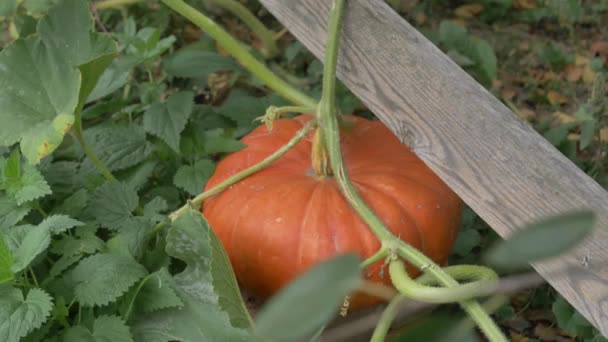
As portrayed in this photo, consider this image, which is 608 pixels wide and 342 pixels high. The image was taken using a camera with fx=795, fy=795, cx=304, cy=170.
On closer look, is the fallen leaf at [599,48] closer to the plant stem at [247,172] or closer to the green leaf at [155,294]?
the plant stem at [247,172]

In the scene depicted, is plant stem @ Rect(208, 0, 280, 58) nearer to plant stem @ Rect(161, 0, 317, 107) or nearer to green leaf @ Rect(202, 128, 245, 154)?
green leaf @ Rect(202, 128, 245, 154)

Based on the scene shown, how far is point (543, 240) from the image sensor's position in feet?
1.18

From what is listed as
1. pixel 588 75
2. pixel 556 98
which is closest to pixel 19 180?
pixel 556 98

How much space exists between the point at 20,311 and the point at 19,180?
0.33 meters

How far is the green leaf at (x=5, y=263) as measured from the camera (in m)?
1.36

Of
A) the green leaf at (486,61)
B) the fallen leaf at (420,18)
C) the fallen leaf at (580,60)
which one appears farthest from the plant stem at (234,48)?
the fallen leaf at (580,60)

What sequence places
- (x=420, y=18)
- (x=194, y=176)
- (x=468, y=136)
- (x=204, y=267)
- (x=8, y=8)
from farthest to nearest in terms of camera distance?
(x=420, y=18), (x=8, y=8), (x=194, y=176), (x=204, y=267), (x=468, y=136)

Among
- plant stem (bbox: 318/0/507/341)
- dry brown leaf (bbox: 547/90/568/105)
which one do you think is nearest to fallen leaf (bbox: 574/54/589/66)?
dry brown leaf (bbox: 547/90/568/105)

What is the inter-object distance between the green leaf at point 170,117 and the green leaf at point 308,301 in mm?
1437

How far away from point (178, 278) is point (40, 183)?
0.34 m

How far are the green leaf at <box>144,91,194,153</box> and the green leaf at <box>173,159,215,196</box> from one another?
7 cm

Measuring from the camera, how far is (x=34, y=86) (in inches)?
58.6

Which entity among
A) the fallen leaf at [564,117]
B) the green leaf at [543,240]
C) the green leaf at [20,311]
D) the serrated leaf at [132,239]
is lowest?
the green leaf at [20,311]

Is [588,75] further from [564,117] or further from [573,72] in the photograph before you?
[564,117]
